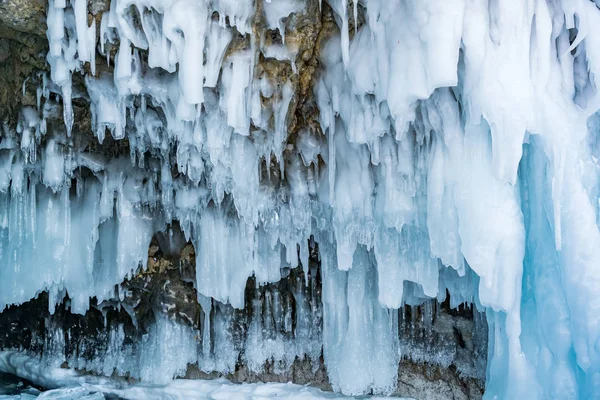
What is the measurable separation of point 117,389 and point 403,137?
5.44 m

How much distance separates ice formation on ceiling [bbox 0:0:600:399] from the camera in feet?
15.2

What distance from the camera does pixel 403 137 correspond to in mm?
5508

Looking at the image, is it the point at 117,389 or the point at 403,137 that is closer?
the point at 403,137

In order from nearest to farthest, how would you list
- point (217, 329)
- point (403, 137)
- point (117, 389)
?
point (403, 137) → point (117, 389) → point (217, 329)

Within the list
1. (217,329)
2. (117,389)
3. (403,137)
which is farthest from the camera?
(217,329)

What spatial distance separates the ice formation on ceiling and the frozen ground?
2.27 metres

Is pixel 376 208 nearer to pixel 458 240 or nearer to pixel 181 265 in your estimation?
pixel 458 240

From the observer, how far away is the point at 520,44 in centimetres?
461

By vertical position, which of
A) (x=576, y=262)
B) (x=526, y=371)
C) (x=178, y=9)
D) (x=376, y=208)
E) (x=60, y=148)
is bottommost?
(x=526, y=371)

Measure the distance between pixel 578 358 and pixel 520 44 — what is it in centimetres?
229

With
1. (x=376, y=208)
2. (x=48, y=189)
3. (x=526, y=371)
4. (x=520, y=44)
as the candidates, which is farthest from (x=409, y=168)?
(x=48, y=189)

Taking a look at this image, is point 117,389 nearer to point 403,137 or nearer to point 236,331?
point 236,331

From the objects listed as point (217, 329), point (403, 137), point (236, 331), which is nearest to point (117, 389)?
point (217, 329)

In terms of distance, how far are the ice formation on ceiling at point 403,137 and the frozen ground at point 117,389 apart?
7.45ft
